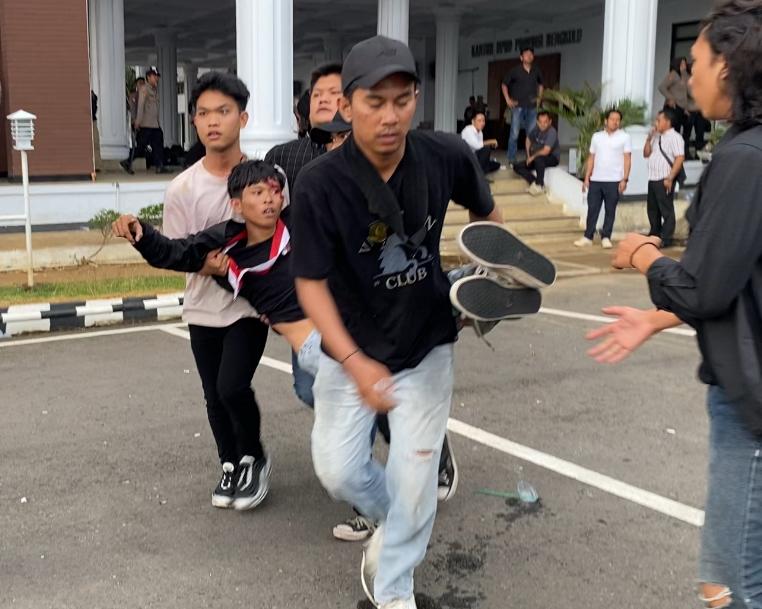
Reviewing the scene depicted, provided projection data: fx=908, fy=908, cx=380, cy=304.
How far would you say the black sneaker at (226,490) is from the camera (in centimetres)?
395

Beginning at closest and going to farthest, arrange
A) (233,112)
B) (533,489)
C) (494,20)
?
1. (233,112)
2. (533,489)
3. (494,20)

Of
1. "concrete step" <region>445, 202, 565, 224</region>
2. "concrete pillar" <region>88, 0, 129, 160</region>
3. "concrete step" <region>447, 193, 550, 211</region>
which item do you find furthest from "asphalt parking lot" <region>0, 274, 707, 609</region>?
"concrete pillar" <region>88, 0, 129, 160</region>

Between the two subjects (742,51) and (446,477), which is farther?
(446,477)

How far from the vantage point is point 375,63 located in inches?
100

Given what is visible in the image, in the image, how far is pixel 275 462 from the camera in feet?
15.0

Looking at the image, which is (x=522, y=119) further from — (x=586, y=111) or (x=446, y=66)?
(x=446, y=66)

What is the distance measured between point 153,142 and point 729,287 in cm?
1548

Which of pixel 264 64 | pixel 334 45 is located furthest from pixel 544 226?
pixel 334 45

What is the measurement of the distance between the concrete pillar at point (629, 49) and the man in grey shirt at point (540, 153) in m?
0.96

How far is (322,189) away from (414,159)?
0.30m

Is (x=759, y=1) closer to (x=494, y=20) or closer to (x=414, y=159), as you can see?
(x=414, y=159)

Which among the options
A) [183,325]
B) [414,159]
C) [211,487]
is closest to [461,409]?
[211,487]

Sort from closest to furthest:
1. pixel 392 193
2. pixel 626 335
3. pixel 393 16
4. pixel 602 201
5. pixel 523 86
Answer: pixel 626 335, pixel 392 193, pixel 602 201, pixel 523 86, pixel 393 16

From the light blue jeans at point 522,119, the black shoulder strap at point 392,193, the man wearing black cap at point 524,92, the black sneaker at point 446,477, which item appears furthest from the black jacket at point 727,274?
the light blue jeans at point 522,119
